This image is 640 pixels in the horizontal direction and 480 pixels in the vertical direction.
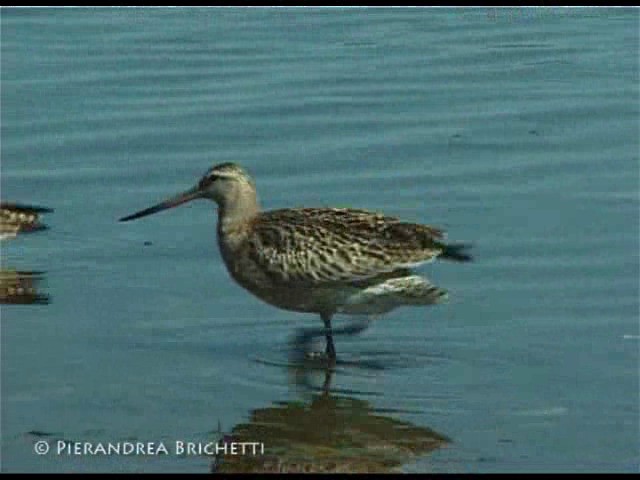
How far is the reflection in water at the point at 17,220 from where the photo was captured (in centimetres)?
1137

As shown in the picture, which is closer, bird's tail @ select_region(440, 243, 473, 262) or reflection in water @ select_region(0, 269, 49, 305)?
bird's tail @ select_region(440, 243, 473, 262)

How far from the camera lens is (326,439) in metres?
8.64

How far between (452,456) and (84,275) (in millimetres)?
3047

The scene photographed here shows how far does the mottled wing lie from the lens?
9750mm

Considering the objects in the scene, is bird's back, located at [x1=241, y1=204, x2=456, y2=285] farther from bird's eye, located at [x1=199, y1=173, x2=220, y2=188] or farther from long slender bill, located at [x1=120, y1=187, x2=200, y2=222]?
long slender bill, located at [x1=120, y1=187, x2=200, y2=222]

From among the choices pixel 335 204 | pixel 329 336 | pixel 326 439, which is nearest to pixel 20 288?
pixel 329 336

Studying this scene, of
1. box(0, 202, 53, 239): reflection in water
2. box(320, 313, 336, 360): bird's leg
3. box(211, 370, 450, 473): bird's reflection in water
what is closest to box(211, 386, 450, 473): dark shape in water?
box(211, 370, 450, 473): bird's reflection in water

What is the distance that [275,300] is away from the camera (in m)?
9.88

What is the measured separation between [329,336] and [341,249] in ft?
1.28

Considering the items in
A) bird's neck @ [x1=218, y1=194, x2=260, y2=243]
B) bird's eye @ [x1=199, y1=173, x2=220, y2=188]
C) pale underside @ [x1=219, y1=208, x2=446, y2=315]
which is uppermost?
bird's eye @ [x1=199, y1=173, x2=220, y2=188]

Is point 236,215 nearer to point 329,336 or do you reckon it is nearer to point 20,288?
point 329,336

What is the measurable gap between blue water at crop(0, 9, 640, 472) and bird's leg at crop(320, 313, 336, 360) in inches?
4.3
